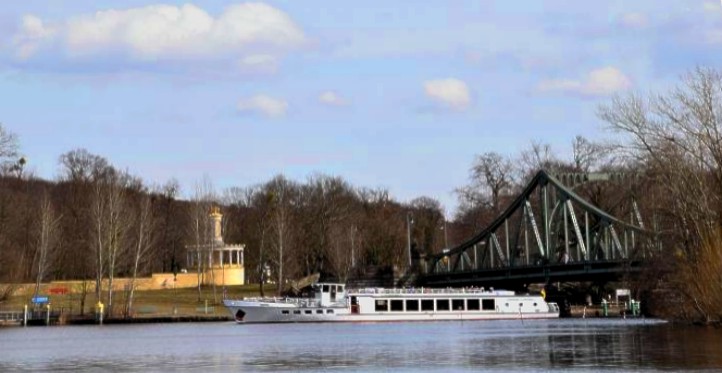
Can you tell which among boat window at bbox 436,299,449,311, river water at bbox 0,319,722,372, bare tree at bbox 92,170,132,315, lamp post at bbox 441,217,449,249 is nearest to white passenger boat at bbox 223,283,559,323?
boat window at bbox 436,299,449,311

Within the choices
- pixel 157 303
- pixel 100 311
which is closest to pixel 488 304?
pixel 157 303

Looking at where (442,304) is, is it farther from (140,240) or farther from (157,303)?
(157,303)

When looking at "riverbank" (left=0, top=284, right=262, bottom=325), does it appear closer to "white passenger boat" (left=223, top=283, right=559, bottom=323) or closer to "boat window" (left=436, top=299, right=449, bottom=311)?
"white passenger boat" (left=223, top=283, right=559, bottom=323)

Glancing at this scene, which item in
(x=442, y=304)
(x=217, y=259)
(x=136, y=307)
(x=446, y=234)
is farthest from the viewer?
(x=446, y=234)

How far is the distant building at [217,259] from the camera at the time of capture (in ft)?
423

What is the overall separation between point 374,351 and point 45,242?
5717cm

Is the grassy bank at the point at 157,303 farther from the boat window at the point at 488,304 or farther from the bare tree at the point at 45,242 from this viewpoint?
the boat window at the point at 488,304

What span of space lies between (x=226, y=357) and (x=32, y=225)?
73.1m

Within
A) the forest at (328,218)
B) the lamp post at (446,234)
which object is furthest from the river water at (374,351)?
the lamp post at (446,234)

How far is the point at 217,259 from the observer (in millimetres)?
136875

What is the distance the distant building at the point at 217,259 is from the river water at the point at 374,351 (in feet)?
172

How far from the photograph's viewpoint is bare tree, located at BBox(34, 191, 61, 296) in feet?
343

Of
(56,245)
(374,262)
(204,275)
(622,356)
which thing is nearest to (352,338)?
(622,356)

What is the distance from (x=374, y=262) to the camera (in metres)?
144
